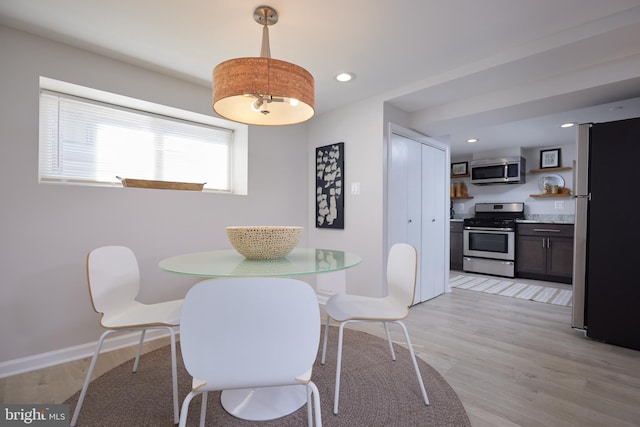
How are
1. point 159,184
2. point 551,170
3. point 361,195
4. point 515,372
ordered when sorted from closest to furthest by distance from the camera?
1. point 515,372
2. point 159,184
3. point 361,195
4. point 551,170

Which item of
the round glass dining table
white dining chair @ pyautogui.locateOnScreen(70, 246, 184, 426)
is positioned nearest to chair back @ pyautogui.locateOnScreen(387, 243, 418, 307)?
the round glass dining table

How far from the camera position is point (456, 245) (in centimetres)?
529

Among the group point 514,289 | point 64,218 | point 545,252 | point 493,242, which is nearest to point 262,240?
point 64,218

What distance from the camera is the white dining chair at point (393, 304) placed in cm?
154

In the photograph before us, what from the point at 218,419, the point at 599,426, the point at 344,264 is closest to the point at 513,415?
the point at 599,426

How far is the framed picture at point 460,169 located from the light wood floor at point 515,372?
3.46 meters

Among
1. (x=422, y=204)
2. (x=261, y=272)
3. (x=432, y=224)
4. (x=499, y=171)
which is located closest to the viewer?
(x=261, y=272)

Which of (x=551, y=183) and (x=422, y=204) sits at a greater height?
(x=551, y=183)

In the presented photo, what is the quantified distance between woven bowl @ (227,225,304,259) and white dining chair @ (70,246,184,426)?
480 millimetres

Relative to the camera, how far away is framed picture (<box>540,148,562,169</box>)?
4.94 m

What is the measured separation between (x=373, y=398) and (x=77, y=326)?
2.03m

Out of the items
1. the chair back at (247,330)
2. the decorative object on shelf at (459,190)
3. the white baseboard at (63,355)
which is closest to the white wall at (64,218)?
the white baseboard at (63,355)

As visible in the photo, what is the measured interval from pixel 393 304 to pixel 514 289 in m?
3.11

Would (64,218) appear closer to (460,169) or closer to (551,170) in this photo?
(460,169)
